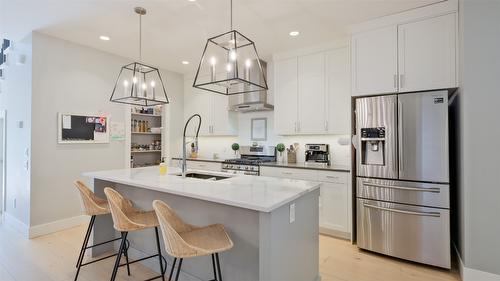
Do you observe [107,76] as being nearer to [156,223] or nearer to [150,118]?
[150,118]

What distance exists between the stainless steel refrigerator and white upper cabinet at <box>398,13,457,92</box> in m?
0.15

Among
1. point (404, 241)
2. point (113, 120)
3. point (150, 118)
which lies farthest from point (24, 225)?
point (404, 241)

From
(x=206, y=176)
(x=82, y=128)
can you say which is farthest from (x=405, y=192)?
(x=82, y=128)

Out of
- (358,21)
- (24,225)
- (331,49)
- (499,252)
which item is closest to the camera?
(499,252)

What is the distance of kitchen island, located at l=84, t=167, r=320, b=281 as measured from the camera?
1.67 metres

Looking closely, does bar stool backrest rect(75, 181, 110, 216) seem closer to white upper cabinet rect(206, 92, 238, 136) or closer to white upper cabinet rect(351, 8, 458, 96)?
white upper cabinet rect(206, 92, 238, 136)

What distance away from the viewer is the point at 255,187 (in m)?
2.13

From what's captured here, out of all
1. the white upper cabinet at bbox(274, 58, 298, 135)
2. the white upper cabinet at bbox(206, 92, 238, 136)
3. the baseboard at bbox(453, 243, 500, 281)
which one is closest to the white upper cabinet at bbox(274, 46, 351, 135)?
the white upper cabinet at bbox(274, 58, 298, 135)

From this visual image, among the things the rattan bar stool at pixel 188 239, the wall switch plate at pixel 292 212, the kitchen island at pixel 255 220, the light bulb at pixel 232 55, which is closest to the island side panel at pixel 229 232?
the kitchen island at pixel 255 220

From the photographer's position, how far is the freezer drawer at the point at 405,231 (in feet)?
8.68

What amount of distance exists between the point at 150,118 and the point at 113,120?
1.33 metres

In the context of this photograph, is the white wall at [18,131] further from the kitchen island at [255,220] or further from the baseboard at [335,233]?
the baseboard at [335,233]

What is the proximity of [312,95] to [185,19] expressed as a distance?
2.10 m

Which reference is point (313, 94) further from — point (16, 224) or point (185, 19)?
point (16, 224)
